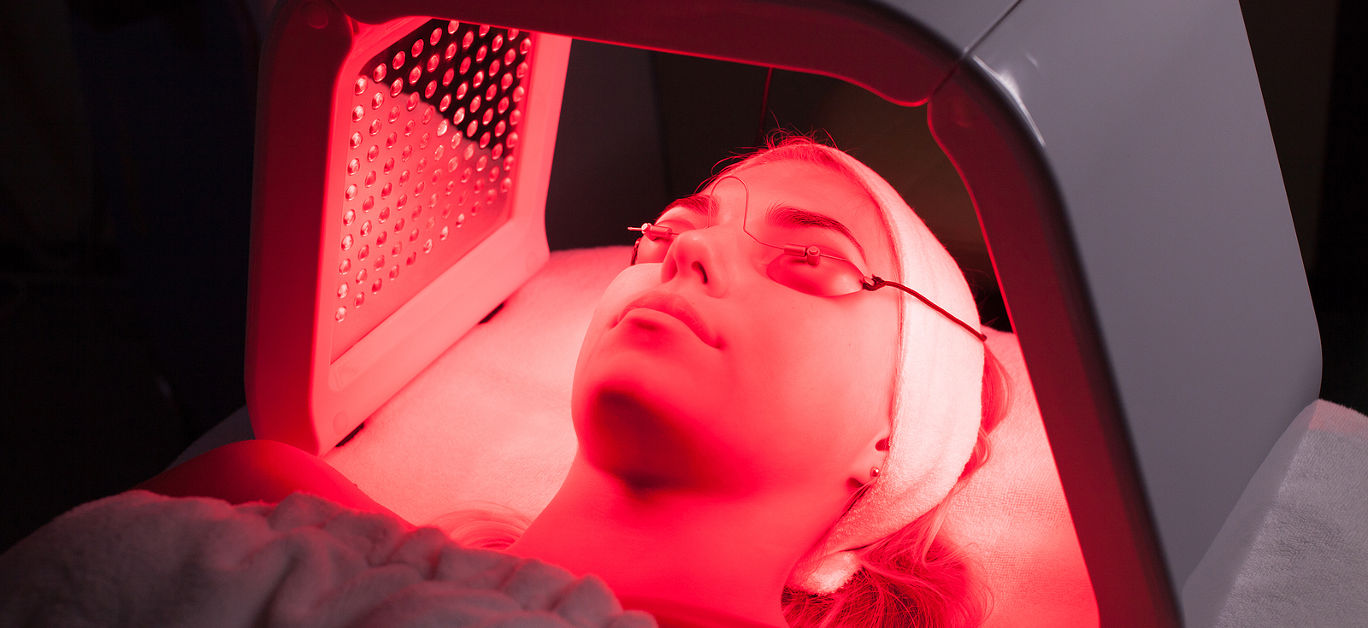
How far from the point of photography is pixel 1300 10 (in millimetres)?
1359

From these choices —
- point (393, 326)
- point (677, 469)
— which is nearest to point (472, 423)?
point (393, 326)

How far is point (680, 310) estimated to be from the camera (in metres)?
0.90

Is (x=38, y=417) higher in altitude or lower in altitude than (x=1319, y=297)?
lower

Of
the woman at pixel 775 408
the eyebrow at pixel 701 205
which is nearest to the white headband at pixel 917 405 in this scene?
the woman at pixel 775 408

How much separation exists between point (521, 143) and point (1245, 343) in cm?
84

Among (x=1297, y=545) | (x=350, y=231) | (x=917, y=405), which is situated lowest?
(x=1297, y=545)

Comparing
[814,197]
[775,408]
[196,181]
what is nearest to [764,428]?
[775,408]

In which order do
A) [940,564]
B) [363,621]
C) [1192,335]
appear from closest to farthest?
[363,621]
[1192,335]
[940,564]

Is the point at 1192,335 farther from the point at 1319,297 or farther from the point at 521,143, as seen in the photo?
the point at 1319,297

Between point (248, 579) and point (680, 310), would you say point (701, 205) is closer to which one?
point (680, 310)

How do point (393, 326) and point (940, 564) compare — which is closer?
point (940, 564)

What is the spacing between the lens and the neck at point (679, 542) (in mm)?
914

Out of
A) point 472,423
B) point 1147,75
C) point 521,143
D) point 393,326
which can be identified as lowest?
point 472,423

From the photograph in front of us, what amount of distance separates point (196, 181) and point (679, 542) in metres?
0.85
